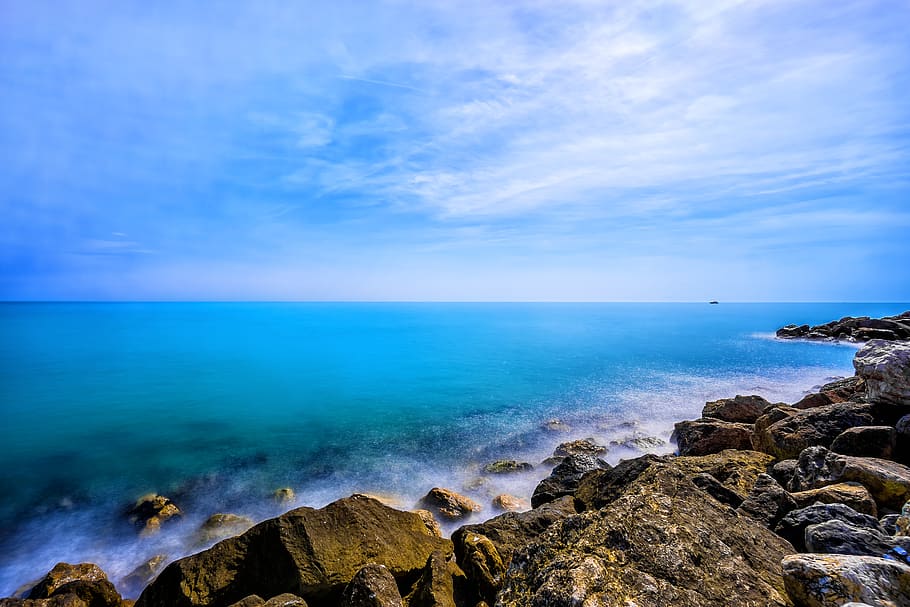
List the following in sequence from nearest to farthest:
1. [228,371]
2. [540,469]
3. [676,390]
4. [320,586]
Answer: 1. [320,586]
2. [540,469]
3. [676,390]
4. [228,371]

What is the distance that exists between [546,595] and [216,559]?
5812 mm

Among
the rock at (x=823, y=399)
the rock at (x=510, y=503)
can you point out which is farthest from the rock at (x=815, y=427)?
the rock at (x=510, y=503)

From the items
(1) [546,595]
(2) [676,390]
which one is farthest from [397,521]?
(2) [676,390]

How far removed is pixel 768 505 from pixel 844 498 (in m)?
1.05

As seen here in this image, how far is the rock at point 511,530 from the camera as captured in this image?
21.8 ft

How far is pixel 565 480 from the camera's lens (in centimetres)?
1153

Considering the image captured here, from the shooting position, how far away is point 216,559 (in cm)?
665

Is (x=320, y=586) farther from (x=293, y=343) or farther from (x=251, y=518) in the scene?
(x=293, y=343)

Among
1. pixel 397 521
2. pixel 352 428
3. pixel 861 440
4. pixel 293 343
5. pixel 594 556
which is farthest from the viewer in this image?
pixel 293 343

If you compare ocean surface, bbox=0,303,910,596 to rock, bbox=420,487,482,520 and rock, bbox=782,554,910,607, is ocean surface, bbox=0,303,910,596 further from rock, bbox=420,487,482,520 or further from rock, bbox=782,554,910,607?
rock, bbox=782,554,910,607

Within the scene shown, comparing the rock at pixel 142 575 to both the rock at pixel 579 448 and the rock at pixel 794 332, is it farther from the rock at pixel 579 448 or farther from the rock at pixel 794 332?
the rock at pixel 794 332

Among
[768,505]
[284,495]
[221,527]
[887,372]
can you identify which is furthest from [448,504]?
[887,372]

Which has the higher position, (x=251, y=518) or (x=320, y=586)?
(x=320, y=586)

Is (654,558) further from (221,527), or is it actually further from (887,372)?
(221,527)
